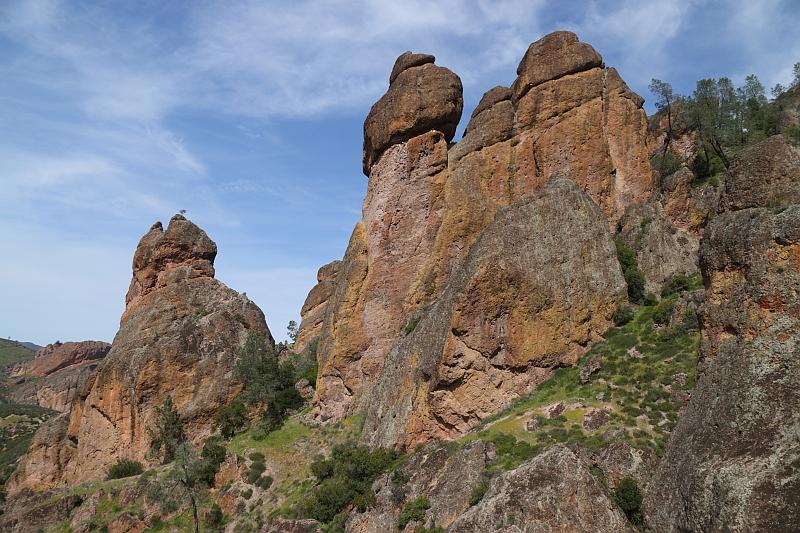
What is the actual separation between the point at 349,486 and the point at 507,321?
1432cm

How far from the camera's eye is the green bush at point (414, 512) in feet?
101

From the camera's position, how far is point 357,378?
5166 cm

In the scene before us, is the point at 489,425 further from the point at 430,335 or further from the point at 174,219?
the point at 174,219

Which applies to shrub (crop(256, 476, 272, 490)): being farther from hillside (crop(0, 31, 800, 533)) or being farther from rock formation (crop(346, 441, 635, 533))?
rock formation (crop(346, 441, 635, 533))

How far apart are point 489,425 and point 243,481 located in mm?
23494

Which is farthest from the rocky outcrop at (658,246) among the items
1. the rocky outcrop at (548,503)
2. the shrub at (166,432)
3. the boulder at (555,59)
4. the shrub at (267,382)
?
the shrub at (166,432)

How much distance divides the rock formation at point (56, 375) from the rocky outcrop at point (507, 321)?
5292 inches

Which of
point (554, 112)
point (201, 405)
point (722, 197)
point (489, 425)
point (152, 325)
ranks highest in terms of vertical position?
point (554, 112)

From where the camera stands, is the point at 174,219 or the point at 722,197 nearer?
the point at 722,197

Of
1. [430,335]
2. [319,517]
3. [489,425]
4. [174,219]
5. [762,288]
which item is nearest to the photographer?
[762,288]

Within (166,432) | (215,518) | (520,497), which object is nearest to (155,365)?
(166,432)

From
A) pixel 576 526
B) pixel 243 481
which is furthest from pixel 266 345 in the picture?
pixel 576 526

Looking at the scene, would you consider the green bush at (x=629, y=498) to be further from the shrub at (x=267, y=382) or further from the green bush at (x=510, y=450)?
the shrub at (x=267, y=382)

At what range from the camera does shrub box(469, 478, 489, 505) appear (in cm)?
2850
